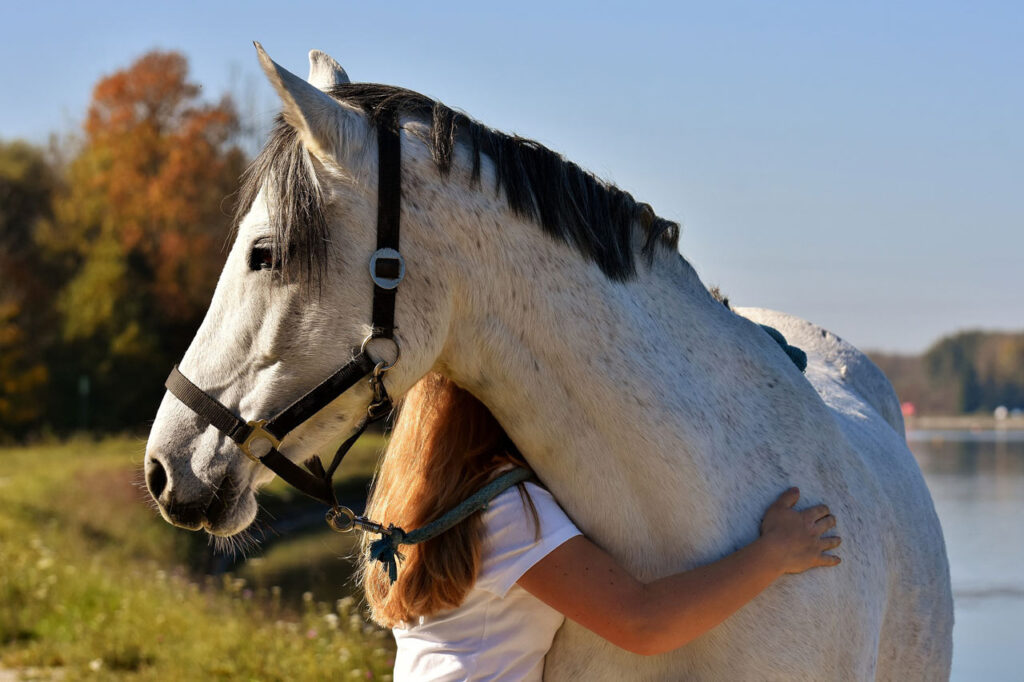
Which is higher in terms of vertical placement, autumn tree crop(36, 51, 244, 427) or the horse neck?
autumn tree crop(36, 51, 244, 427)

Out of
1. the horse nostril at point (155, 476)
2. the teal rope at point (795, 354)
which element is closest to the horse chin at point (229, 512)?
the horse nostril at point (155, 476)

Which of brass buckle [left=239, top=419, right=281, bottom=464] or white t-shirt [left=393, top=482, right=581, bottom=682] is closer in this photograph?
brass buckle [left=239, top=419, right=281, bottom=464]

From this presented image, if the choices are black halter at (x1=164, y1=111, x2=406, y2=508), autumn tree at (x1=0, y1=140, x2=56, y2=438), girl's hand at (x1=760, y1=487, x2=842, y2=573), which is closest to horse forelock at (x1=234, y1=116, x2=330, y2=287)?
black halter at (x1=164, y1=111, x2=406, y2=508)

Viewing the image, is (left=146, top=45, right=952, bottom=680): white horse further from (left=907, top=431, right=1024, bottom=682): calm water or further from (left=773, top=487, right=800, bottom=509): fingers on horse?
(left=907, top=431, right=1024, bottom=682): calm water

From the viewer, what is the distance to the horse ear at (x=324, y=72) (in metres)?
2.16

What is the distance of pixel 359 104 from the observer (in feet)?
6.46

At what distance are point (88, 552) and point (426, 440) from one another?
9185mm

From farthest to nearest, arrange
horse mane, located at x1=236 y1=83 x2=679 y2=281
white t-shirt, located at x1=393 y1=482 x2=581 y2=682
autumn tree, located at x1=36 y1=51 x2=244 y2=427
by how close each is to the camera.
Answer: autumn tree, located at x1=36 y1=51 x2=244 y2=427 → white t-shirt, located at x1=393 y1=482 x2=581 y2=682 → horse mane, located at x1=236 y1=83 x2=679 y2=281

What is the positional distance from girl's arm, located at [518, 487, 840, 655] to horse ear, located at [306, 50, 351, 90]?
44.2 inches

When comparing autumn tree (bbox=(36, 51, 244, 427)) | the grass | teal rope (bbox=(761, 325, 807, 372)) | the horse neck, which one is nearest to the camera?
the horse neck

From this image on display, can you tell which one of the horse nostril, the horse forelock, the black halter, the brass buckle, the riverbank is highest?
the horse forelock

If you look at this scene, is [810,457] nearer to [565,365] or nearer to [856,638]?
[856,638]

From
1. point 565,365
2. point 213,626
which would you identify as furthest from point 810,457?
point 213,626

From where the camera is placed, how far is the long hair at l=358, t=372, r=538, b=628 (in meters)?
2.14
